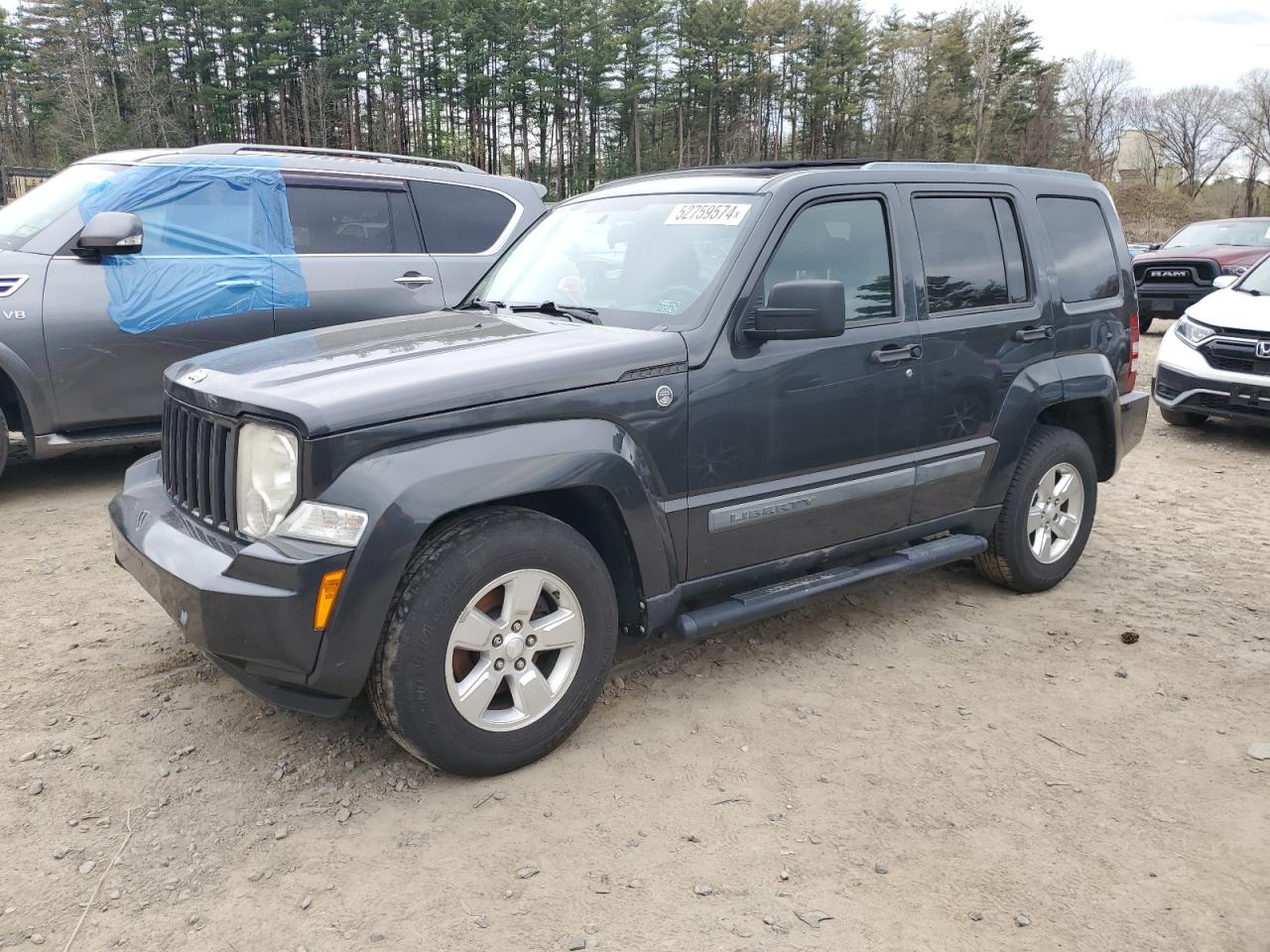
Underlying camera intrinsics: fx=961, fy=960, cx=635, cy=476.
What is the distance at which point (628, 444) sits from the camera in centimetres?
316

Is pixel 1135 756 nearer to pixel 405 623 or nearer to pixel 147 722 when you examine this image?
pixel 405 623

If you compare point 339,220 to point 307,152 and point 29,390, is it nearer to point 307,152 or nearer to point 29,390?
point 307,152

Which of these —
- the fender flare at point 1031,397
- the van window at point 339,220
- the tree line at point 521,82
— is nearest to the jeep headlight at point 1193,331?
the fender flare at point 1031,397

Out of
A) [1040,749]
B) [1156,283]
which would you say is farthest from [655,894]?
[1156,283]

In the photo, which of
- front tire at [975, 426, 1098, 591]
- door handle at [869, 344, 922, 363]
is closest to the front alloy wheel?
door handle at [869, 344, 922, 363]

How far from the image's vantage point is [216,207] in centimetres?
616

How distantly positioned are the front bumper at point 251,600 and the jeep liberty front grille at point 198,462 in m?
0.08

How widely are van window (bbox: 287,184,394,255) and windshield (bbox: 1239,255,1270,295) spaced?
7.77 meters

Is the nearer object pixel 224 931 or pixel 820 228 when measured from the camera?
pixel 224 931

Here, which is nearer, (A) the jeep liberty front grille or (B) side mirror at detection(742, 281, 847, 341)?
(A) the jeep liberty front grille

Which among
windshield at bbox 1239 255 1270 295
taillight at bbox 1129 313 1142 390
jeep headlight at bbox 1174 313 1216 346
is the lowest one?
jeep headlight at bbox 1174 313 1216 346

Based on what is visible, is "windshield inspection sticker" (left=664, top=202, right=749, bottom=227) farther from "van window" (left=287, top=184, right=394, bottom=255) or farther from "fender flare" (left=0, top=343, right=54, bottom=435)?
"fender flare" (left=0, top=343, right=54, bottom=435)

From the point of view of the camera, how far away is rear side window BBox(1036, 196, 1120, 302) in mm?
4676

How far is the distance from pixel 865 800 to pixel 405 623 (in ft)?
4.97
